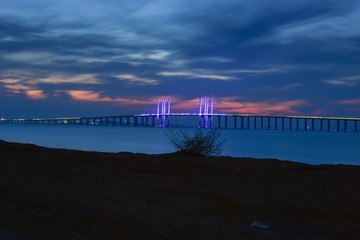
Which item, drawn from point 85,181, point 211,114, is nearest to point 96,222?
point 85,181

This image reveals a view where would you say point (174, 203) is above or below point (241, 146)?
above

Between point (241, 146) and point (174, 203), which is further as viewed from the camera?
point (241, 146)

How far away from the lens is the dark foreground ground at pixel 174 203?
12.0ft

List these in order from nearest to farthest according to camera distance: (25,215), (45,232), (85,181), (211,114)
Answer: (45,232) < (25,215) < (85,181) < (211,114)

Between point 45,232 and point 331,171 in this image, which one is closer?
point 45,232

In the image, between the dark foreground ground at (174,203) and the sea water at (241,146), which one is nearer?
the dark foreground ground at (174,203)

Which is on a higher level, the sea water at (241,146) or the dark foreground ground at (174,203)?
the dark foreground ground at (174,203)

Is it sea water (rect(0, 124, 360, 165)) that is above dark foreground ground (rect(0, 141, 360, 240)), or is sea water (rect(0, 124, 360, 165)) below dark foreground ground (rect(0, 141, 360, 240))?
below

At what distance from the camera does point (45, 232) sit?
325 cm

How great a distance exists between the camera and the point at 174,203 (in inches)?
195

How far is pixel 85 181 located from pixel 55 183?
0.57 metres

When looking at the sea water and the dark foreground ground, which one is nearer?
the dark foreground ground

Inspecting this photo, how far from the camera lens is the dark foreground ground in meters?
3.66

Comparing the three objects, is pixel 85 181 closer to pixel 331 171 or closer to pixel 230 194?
pixel 230 194
